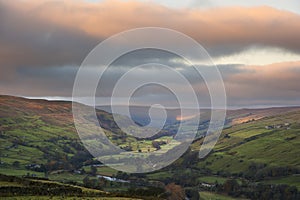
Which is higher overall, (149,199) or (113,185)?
(149,199)

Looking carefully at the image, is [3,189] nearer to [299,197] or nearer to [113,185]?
[113,185]

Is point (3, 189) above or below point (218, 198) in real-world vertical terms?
above

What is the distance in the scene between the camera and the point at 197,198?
186m

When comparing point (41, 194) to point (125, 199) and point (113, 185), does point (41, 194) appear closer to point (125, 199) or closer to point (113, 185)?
point (125, 199)

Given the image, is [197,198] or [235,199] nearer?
[197,198]

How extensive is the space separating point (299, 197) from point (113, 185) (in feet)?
326

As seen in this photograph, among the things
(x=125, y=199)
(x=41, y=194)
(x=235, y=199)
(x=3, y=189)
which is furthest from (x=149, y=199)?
(x=235, y=199)

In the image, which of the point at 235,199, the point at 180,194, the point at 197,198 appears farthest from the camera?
the point at 235,199

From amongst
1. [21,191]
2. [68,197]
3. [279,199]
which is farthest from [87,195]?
[279,199]

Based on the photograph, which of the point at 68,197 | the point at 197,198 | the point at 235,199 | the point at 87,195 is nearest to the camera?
the point at 68,197

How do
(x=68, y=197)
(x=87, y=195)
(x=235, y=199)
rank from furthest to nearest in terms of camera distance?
(x=235, y=199), (x=87, y=195), (x=68, y=197)

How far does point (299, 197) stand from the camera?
197 m

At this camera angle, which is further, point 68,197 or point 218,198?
point 218,198

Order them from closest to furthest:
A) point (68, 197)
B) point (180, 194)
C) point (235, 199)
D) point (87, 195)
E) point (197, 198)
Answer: point (68, 197) < point (87, 195) < point (180, 194) < point (197, 198) < point (235, 199)
